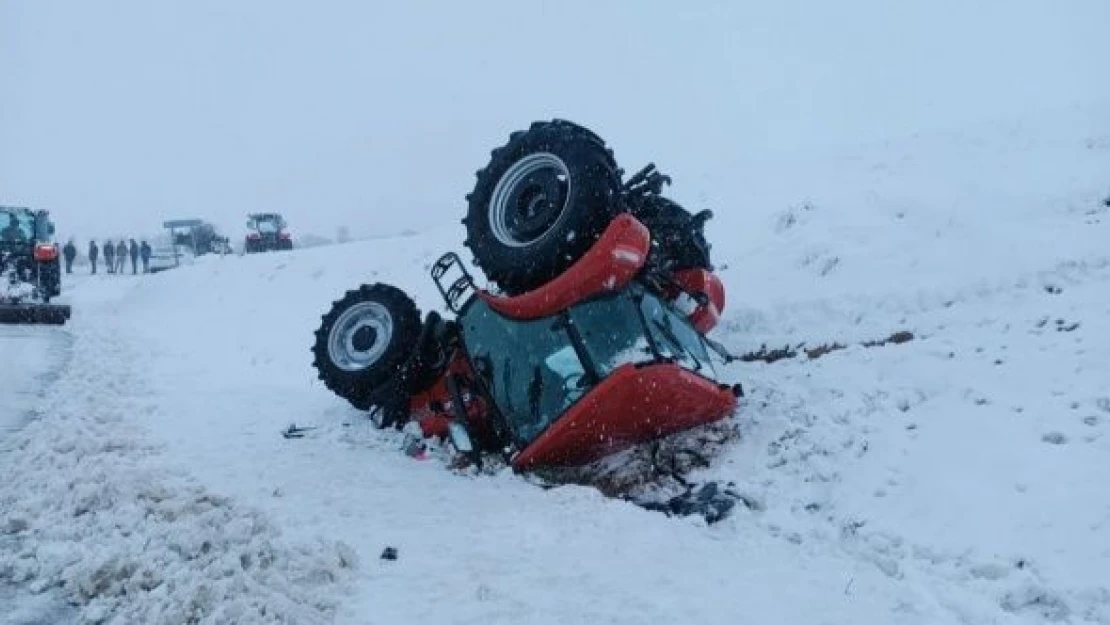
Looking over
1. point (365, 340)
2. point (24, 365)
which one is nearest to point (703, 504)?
point (365, 340)

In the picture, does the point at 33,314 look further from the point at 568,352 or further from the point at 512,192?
the point at 568,352

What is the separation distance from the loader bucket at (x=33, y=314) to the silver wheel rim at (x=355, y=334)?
10.8 meters

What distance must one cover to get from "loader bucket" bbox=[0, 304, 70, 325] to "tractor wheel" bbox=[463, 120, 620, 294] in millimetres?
12371

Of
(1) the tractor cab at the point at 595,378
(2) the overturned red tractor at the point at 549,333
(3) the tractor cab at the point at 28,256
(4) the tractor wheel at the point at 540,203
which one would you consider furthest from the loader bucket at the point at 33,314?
(1) the tractor cab at the point at 595,378

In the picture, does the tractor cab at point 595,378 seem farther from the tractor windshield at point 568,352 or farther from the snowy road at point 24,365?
the snowy road at point 24,365

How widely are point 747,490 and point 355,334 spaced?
4302 mm

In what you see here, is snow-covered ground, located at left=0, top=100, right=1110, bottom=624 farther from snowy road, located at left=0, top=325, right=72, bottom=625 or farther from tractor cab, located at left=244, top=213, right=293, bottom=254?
tractor cab, located at left=244, top=213, right=293, bottom=254

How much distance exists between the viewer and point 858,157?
19453mm

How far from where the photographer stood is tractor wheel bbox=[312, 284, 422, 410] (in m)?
8.26

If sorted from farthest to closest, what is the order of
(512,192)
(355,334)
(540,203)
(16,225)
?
1. (16,225)
2. (355,334)
3. (512,192)
4. (540,203)

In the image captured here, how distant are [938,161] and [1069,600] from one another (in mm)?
14350

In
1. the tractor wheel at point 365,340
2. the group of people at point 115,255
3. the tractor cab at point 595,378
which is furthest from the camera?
the group of people at point 115,255

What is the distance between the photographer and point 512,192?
25.6ft

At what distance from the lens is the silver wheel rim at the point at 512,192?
7426 millimetres
